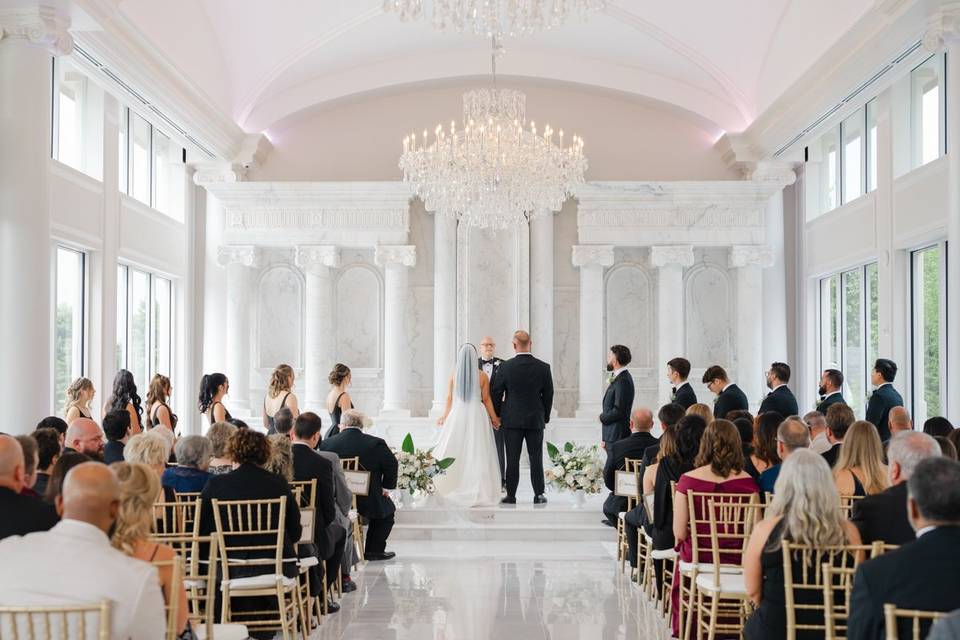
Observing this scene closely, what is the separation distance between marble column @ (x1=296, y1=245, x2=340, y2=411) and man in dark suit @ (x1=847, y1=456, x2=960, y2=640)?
12773 millimetres

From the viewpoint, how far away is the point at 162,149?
1572 centimetres

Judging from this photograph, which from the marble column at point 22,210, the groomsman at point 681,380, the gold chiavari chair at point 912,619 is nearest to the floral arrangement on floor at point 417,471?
the groomsman at point 681,380

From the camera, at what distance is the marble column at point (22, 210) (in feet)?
29.8

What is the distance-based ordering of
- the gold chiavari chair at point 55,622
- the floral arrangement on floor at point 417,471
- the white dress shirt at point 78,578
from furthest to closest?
the floral arrangement on floor at point 417,471 → the white dress shirt at point 78,578 → the gold chiavari chair at point 55,622

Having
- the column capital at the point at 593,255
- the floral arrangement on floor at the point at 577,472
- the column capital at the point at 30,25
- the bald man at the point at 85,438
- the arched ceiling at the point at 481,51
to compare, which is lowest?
the floral arrangement on floor at the point at 577,472

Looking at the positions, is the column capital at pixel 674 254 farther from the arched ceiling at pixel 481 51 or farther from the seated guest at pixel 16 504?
the seated guest at pixel 16 504

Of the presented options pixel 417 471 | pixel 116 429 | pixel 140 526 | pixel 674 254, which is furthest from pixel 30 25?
pixel 674 254

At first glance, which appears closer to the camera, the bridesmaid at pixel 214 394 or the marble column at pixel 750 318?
the bridesmaid at pixel 214 394

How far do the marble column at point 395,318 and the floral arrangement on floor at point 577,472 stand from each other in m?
4.95

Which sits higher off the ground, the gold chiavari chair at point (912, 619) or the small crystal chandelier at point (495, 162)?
the small crystal chandelier at point (495, 162)

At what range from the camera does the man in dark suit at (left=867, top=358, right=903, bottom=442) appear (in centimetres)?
959

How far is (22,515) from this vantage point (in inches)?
172

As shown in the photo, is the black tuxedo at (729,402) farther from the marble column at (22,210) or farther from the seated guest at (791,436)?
the marble column at (22,210)

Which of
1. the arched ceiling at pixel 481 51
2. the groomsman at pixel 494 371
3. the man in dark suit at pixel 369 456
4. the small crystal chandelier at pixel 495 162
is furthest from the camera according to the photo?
the arched ceiling at pixel 481 51
